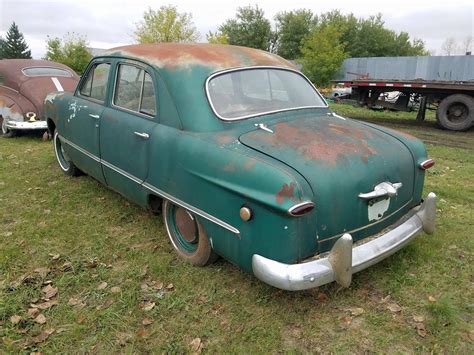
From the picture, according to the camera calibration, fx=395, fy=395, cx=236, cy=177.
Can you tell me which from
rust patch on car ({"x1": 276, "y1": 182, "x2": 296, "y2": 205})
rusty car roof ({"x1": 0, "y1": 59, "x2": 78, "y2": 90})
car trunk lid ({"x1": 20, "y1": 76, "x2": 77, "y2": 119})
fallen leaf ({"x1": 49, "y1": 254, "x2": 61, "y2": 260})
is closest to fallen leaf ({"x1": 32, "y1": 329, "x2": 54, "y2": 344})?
fallen leaf ({"x1": 49, "y1": 254, "x2": 61, "y2": 260})

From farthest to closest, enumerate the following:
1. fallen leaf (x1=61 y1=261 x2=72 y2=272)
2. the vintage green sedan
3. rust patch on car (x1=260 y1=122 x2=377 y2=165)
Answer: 1. fallen leaf (x1=61 y1=261 x2=72 y2=272)
2. rust patch on car (x1=260 y1=122 x2=377 y2=165)
3. the vintage green sedan

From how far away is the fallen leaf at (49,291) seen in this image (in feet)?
9.52

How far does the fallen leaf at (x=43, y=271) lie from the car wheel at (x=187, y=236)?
1012 mm

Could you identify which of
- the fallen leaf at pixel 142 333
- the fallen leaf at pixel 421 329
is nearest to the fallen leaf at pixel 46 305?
the fallen leaf at pixel 142 333

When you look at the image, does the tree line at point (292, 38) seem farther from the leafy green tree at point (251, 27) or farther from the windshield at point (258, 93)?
the windshield at point (258, 93)

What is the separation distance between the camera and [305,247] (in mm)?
2420

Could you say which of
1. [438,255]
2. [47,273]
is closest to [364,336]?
[438,255]

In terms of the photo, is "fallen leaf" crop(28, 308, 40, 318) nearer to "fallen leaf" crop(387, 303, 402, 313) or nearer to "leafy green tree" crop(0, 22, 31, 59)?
"fallen leaf" crop(387, 303, 402, 313)

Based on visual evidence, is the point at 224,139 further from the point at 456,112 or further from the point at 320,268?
the point at 456,112

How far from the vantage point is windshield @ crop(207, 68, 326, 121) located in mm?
3162

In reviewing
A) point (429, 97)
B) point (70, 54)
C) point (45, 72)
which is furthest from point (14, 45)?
point (429, 97)

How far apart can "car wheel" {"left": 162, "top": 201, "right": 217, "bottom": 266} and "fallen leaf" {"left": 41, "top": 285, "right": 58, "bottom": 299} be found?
3.23 ft

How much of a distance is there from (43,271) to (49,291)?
0.98 ft

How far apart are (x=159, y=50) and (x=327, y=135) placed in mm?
1724
